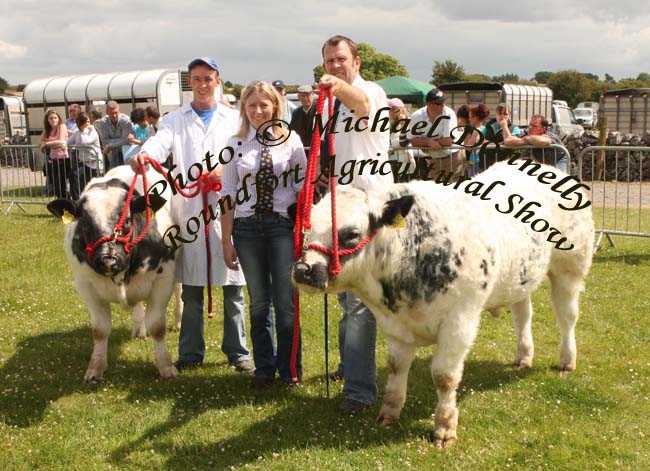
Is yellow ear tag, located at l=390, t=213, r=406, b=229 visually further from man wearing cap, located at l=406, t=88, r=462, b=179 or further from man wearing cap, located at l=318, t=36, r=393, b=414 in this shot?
man wearing cap, located at l=406, t=88, r=462, b=179

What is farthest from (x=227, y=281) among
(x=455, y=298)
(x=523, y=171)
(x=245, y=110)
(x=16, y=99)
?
(x=16, y=99)

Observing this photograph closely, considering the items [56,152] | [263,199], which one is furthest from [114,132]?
[263,199]

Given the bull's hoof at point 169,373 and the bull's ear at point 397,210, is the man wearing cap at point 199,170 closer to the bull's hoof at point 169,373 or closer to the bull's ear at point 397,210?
the bull's hoof at point 169,373

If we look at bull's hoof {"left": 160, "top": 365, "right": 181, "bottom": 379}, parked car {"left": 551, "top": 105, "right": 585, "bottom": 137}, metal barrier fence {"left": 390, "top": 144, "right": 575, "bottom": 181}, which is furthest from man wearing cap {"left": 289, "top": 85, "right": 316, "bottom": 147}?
parked car {"left": 551, "top": 105, "right": 585, "bottom": 137}

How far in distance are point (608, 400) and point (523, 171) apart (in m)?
1.88

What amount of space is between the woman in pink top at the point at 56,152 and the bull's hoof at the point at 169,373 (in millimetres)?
9658

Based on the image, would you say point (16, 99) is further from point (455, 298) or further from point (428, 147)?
point (455, 298)

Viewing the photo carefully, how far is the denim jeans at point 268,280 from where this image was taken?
5238 mm

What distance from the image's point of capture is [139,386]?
5.87 m

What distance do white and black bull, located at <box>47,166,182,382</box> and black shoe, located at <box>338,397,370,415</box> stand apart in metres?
1.63

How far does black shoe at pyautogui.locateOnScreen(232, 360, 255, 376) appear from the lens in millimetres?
6090

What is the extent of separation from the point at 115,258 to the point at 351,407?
2073 mm

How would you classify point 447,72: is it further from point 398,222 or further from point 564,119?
point 398,222

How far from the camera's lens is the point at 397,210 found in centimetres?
421
